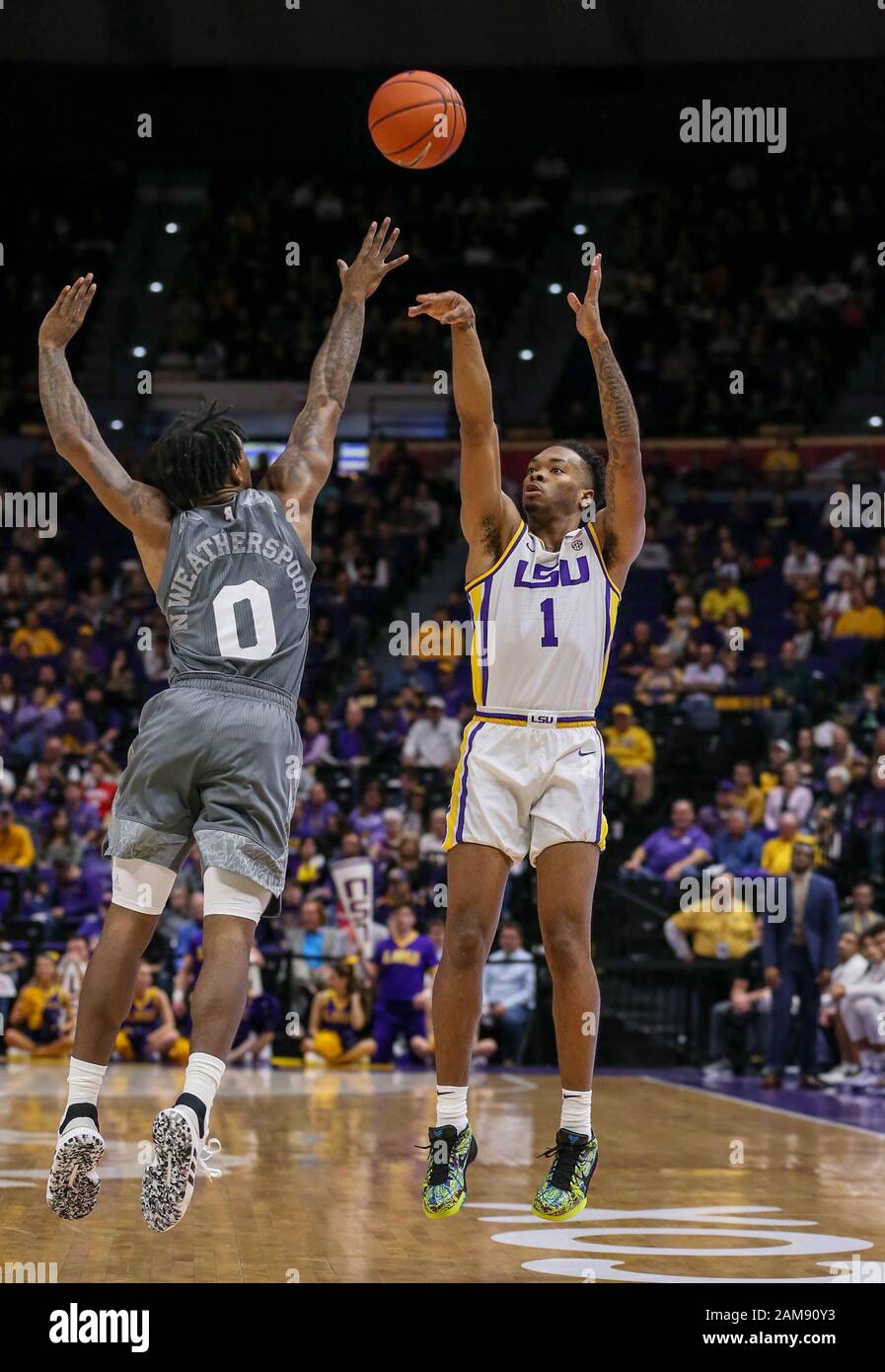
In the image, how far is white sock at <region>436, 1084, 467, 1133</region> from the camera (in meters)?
6.65

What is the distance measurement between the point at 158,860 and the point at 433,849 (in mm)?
10759

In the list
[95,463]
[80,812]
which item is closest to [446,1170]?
[95,463]

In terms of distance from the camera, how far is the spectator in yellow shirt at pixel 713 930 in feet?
50.6

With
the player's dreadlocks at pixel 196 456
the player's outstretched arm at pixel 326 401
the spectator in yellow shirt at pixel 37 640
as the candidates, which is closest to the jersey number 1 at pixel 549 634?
the player's outstretched arm at pixel 326 401

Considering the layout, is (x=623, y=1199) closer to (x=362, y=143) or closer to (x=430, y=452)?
(x=430, y=452)

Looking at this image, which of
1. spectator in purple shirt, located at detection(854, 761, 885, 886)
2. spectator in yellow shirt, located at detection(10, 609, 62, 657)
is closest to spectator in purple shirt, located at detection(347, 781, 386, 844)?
spectator in purple shirt, located at detection(854, 761, 885, 886)

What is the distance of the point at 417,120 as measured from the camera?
770cm

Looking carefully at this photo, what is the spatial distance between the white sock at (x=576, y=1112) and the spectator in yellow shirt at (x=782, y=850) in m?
8.97

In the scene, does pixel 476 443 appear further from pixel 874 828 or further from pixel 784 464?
pixel 784 464

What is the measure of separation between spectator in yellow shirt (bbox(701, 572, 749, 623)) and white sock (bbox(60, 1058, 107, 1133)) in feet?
51.4

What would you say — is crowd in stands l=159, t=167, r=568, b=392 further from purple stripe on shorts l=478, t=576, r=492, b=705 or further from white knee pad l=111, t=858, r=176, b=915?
white knee pad l=111, t=858, r=176, b=915

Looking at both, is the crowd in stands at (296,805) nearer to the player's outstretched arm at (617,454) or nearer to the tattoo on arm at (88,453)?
the player's outstretched arm at (617,454)

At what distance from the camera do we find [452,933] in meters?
6.73
